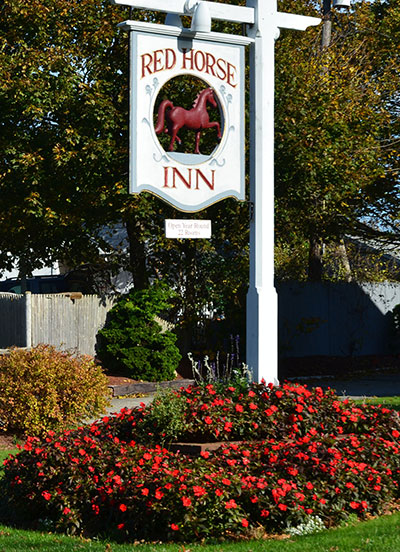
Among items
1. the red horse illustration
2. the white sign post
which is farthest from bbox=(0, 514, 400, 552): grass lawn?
the red horse illustration

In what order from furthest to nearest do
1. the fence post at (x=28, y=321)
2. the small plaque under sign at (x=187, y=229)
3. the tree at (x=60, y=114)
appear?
the fence post at (x=28, y=321), the tree at (x=60, y=114), the small plaque under sign at (x=187, y=229)

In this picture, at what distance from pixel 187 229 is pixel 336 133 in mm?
10047

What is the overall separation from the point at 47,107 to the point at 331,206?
22.8 ft

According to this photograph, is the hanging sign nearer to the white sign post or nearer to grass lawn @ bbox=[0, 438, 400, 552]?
the white sign post

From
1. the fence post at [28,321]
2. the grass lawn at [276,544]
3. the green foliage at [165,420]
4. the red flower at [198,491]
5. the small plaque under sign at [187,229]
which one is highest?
the small plaque under sign at [187,229]

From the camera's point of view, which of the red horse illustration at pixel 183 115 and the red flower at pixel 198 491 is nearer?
the red flower at pixel 198 491

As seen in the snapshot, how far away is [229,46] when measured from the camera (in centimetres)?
922

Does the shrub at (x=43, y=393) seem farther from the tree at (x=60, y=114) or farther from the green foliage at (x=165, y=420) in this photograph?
the tree at (x=60, y=114)

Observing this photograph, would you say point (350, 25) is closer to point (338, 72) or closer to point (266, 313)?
point (338, 72)

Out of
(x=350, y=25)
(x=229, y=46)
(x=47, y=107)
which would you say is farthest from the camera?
(x=350, y=25)

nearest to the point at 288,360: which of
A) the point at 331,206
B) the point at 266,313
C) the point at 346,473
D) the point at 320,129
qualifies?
the point at 331,206

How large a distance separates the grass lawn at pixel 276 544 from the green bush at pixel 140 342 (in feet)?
35.1

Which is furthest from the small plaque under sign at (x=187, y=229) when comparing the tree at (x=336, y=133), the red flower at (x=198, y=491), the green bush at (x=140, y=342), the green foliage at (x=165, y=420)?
the tree at (x=336, y=133)

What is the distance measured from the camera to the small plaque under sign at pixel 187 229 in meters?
8.95
